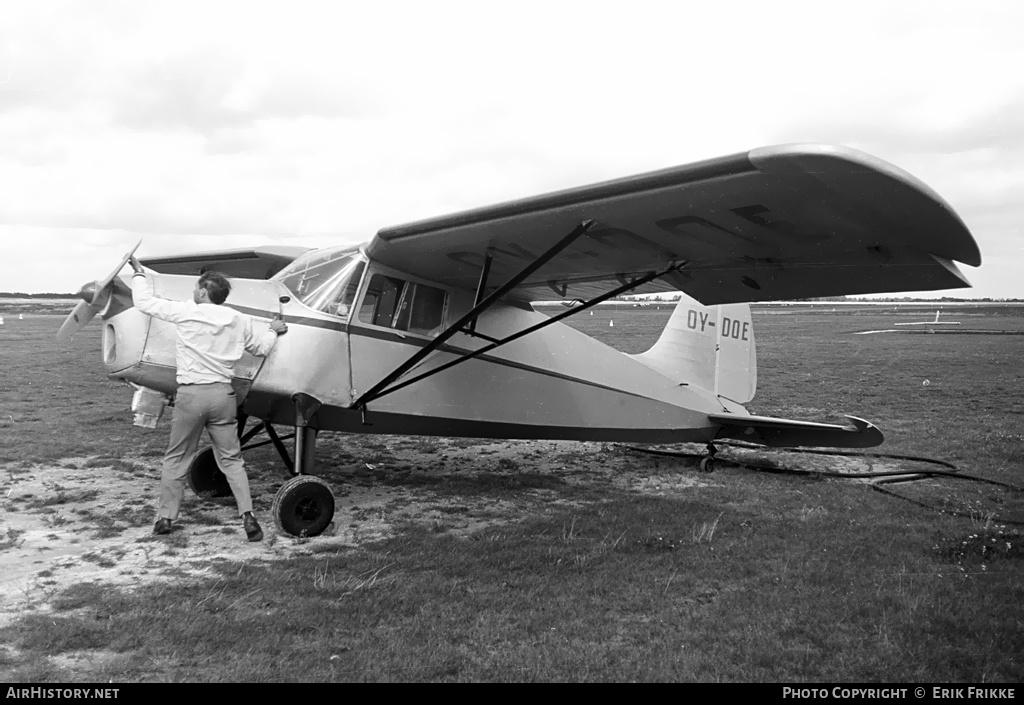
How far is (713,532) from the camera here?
5.69 m

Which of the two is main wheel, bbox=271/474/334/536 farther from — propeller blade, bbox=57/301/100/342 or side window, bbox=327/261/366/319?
propeller blade, bbox=57/301/100/342

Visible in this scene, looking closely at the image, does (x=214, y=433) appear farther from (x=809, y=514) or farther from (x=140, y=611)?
(x=809, y=514)

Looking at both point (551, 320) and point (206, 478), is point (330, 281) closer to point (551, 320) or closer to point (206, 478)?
point (551, 320)

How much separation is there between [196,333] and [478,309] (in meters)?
2.05

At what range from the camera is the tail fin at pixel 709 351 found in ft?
28.9

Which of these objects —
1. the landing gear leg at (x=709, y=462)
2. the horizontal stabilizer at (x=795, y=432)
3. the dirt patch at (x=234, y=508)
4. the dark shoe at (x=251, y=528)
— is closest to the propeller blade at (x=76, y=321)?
the dirt patch at (x=234, y=508)

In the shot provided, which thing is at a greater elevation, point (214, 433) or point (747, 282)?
point (747, 282)

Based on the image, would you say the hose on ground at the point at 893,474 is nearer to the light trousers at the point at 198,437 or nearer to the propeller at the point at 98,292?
the light trousers at the point at 198,437

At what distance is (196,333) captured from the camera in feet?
16.6

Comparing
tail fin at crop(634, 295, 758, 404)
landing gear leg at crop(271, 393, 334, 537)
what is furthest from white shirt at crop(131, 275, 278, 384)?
tail fin at crop(634, 295, 758, 404)

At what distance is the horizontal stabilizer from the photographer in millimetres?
7707

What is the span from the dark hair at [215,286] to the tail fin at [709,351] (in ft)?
15.9

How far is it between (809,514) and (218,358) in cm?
489
